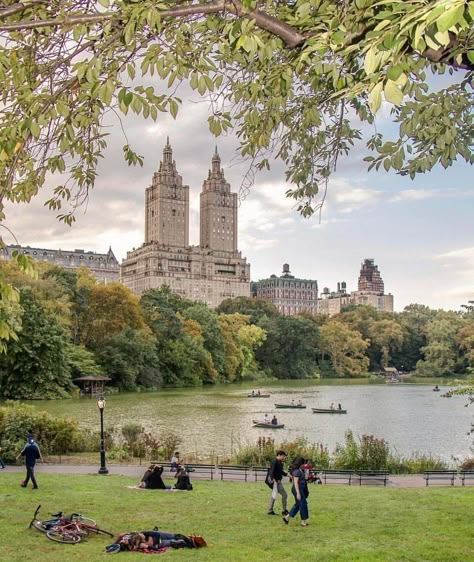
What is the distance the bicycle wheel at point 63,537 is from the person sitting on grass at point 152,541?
2.48ft

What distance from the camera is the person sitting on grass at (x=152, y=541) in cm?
964

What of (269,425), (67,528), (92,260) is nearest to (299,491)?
(67,528)

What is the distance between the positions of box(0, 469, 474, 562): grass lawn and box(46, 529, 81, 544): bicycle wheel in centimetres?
15

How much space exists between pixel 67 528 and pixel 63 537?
0.28 meters

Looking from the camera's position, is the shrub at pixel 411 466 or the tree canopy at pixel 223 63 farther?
the shrub at pixel 411 466

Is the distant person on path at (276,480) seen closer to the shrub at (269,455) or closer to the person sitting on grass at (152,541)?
the person sitting on grass at (152,541)

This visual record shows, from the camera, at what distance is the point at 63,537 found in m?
10.2

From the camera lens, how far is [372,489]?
15.6m

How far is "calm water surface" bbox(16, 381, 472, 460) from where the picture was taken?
29828 mm

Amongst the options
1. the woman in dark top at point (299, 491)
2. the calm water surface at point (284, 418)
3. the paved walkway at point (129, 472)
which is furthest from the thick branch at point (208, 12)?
the calm water surface at point (284, 418)

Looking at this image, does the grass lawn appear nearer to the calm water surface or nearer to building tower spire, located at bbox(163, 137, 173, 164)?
the calm water surface

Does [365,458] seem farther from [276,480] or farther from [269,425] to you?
[269,425]

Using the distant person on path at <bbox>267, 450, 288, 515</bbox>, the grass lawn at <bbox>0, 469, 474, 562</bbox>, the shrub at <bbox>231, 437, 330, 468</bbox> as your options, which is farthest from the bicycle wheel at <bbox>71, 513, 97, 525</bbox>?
the shrub at <bbox>231, 437, 330, 468</bbox>

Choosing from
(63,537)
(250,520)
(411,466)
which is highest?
(63,537)
